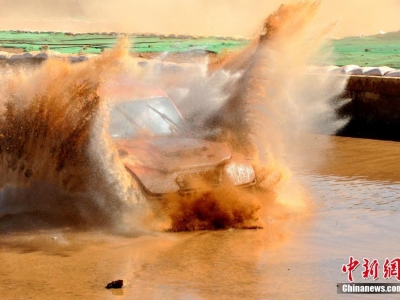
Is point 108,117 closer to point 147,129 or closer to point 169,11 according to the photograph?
point 147,129

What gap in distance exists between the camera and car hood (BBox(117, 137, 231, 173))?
8.79 metres

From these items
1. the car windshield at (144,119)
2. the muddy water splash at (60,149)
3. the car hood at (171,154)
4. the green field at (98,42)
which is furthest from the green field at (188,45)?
the car hood at (171,154)

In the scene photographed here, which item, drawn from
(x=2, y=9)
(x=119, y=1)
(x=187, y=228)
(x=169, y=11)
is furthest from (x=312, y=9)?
(x=2, y=9)

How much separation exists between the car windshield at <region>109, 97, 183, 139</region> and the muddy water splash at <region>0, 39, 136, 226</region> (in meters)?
0.32

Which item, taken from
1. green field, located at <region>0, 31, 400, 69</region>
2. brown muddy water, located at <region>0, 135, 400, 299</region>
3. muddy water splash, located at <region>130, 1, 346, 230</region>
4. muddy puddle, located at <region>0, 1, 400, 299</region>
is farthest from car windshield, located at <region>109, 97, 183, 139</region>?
green field, located at <region>0, 31, 400, 69</region>

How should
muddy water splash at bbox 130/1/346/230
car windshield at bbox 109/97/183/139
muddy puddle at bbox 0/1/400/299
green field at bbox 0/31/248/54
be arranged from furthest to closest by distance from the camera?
green field at bbox 0/31/248/54 < car windshield at bbox 109/97/183/139 < muddy water splash at bbox 130/1/346/230 < muddy puddle at bbox 0/1/400/299

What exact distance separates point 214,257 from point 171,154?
153 centimetres

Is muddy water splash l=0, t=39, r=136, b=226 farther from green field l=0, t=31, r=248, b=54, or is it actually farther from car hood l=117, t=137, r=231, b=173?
green field l=0, t=31, r=248, b=54

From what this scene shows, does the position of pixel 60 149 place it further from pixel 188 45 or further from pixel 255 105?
pixel 188 45

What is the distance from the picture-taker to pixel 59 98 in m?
9.82

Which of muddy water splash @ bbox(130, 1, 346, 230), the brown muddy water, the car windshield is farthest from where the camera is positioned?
the car windshield

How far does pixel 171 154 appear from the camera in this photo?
8961mm

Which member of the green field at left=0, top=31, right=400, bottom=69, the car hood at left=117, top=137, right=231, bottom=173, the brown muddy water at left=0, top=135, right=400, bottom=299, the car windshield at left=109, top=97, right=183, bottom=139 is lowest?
the brown muddy water at left=0, top=135, right=400, bottom=299

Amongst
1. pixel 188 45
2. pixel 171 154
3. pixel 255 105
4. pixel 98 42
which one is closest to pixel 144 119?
pixel 171 154
